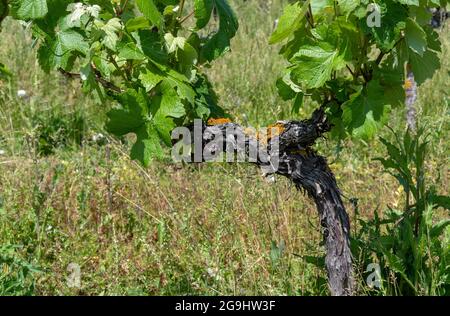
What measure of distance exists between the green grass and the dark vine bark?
5.1 inches

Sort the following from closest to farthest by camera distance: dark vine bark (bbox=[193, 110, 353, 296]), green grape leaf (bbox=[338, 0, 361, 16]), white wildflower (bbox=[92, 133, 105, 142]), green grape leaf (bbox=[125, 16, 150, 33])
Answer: green grape leaf (bbox=[338, 0, 361, 16])
green grape leaf (bbox=[125, 16, 150, 33])
dark vine bark (bbox=[193, 110, 353, 296])
white wildflower (bbox=[92, 133, 105, 142])

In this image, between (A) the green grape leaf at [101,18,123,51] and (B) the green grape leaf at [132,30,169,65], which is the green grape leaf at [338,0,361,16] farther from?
(A) the green grape leaf at [101,18,123,51]

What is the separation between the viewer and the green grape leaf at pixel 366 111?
7.19ft

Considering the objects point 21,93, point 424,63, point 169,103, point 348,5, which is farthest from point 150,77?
point 21,93

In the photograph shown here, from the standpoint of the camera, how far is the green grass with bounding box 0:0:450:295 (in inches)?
120

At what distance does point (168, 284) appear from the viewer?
10.5 feet

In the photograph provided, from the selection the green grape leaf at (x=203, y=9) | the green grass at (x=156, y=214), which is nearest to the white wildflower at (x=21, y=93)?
the green grass at (x=156, y=214)

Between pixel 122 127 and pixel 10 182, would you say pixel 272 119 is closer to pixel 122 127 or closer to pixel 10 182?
pixel 10 182

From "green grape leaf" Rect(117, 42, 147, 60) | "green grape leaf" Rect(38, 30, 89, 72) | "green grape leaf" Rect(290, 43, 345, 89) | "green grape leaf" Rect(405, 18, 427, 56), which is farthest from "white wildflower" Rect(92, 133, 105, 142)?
"green grape leaf" Rect(405, 18, 427, 56)

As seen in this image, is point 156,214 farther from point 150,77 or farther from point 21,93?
point 21,93

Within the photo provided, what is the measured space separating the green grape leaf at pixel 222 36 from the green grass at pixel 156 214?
31.2 inches

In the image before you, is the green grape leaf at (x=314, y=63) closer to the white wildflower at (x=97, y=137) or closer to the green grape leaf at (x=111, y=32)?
the green grape leaf at (x=111, y=32)

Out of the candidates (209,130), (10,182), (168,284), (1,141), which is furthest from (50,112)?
(209,130)

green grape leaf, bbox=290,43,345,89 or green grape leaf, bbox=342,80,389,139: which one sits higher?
green grape leaf, bbox=290,43,345,89
